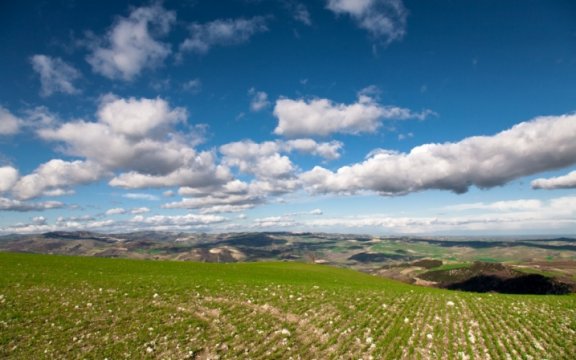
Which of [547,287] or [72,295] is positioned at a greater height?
[72,295]

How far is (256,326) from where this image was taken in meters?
18.6

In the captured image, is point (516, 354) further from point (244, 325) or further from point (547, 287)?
point (547, 287)

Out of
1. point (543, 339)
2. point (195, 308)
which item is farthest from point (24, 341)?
point (543, 339)

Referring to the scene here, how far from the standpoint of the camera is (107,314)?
19.5 meters

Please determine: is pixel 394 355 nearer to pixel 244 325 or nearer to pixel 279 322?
pixel 279 322

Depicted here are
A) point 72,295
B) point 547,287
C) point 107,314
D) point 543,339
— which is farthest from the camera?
point 547,287

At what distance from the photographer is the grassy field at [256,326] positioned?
49.9 ft

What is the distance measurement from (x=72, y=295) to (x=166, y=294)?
22.1 ft

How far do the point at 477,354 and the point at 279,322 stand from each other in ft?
35.3

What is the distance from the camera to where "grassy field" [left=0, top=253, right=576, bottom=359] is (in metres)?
15.2

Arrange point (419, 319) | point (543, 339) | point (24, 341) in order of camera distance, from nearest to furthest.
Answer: point (24, 341), point (543, 339), point (419, 319)

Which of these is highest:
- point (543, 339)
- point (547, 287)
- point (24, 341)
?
point (24, 341)

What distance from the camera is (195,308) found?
21.9m

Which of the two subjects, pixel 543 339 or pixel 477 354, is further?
pixel 543 339
